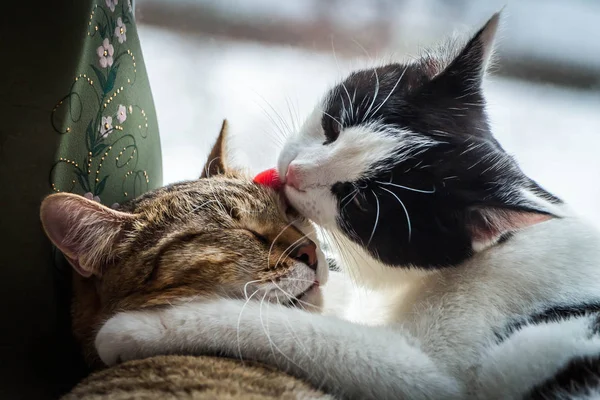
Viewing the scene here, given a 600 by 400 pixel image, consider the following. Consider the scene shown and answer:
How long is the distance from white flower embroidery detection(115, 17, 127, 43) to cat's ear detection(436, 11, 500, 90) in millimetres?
604

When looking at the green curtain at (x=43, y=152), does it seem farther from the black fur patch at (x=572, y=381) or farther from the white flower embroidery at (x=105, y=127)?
the black fur patch at (x=572, y=381)

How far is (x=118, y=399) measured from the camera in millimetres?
675

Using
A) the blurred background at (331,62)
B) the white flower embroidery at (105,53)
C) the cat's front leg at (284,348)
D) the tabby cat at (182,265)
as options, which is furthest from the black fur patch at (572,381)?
the white flower embroidery at (105,53)

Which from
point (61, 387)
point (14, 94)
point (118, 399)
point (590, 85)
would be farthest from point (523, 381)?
point (590, 85)

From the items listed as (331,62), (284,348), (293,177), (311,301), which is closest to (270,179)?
(293,177)

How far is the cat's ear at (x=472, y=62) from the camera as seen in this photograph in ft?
3.07

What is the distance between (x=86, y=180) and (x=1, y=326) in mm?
270

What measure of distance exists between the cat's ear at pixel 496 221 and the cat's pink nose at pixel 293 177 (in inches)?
12.1

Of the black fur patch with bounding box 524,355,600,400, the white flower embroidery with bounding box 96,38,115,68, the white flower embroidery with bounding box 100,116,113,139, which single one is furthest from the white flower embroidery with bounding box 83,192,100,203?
the black fur patch with bounding box 524,355,600,400

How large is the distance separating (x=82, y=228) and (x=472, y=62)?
0.74m

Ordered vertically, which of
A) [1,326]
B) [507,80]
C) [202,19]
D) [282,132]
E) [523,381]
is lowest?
[523,381]

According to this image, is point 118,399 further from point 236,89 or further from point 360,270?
point 236,89

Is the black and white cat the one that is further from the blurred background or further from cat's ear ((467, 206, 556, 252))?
the blurred background

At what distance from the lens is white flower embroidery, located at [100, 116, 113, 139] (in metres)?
0.90
